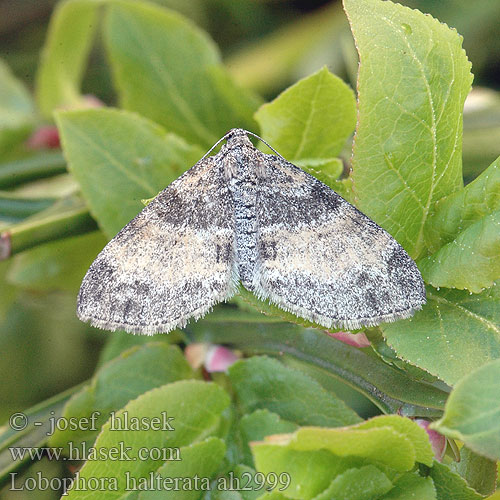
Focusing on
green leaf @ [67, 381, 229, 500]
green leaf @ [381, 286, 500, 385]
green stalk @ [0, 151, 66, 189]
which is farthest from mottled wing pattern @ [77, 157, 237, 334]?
green stalk @ [0, 151, 66, 189]

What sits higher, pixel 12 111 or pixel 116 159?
pixel 116 159

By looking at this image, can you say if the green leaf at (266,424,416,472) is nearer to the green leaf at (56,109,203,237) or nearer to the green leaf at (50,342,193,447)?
the green leaf at (50,342,193,447)

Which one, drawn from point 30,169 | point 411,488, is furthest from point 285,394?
point 30,169

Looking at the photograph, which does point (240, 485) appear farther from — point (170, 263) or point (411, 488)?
point (170, 263)

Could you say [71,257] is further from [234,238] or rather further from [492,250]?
[492,250]

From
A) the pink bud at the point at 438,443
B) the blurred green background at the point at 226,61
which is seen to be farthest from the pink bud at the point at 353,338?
the blurred green background at the point at 226,61
